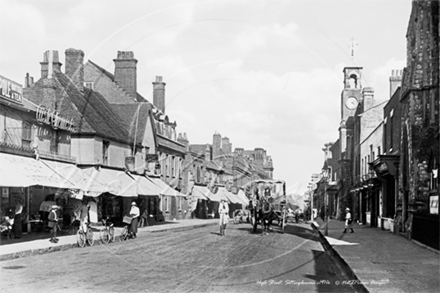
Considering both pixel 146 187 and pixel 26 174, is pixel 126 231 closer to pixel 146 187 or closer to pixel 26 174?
pixel 26 174

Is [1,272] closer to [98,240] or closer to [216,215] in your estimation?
[98,240]

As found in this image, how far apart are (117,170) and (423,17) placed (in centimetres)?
2008

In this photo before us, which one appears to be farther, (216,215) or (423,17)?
(216,215)

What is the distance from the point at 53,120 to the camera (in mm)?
28266

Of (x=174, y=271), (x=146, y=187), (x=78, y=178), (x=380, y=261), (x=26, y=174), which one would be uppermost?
(x=26, y=174)

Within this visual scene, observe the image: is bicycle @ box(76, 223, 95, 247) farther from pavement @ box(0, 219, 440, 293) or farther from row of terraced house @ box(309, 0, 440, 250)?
row of terraced house @ box(309, 0, 440, 250)

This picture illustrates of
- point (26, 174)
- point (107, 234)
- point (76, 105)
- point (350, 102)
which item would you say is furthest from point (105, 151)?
point (350, 102)

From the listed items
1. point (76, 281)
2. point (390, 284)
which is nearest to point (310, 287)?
point (390, 284)

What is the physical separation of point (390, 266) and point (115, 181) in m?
20.3

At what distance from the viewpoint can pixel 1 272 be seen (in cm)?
1284

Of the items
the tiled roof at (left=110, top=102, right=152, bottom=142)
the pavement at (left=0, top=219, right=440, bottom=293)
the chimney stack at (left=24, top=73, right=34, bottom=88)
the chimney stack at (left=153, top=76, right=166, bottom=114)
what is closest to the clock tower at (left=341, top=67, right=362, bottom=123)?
the chimney stack at (left=153, top=76, right=166, bottom=114)

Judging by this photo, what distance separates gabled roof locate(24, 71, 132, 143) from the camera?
1217 inches

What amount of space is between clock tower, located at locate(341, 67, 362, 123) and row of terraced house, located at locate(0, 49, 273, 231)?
18.4 metres

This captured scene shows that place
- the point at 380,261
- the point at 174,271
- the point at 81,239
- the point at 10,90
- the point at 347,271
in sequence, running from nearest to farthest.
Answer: the point at 174,271 → the point at 347,271 → the point at 380,261 → the point at 81,239 → the point at 10,90
